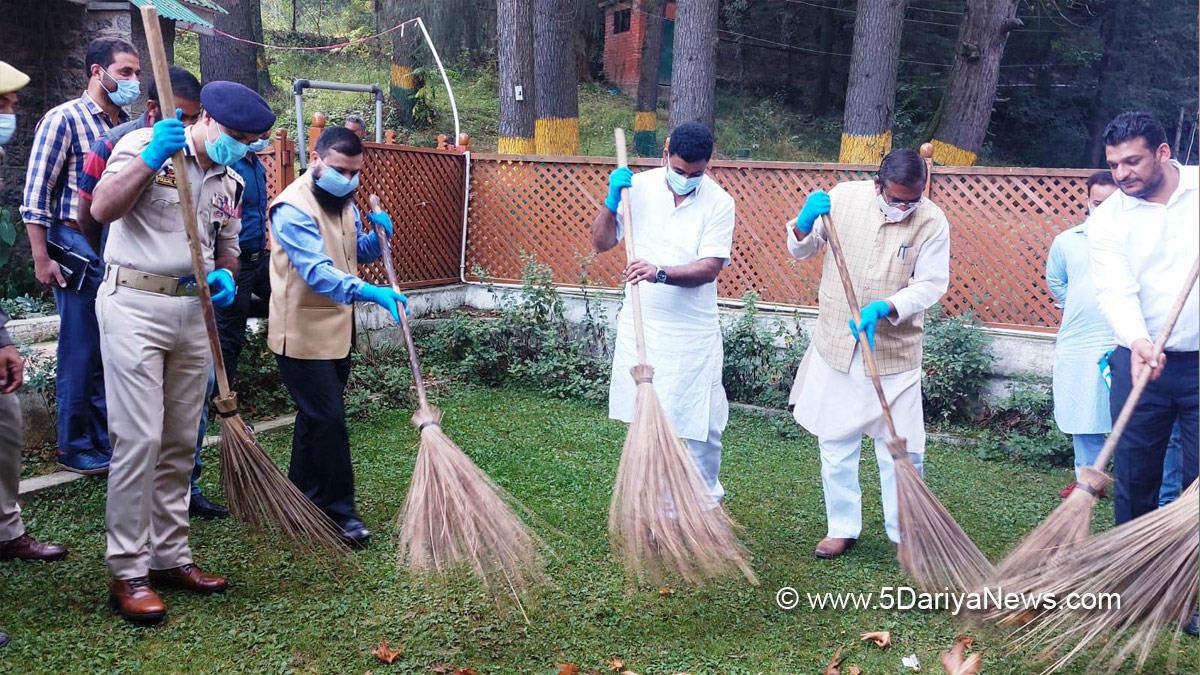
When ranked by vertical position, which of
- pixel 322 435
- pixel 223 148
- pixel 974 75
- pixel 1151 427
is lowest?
pixel 322 435

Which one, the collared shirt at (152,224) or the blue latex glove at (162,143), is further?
the collared shirt at (152,224)

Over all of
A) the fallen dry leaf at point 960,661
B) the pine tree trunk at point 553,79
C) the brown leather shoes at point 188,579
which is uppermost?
the pine tree trunk at point 553,79

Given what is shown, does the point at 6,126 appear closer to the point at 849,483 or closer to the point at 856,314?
the point at 856,314

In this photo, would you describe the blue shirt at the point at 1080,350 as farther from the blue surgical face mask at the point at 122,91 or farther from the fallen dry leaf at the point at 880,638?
the blue surgical face mask at the point at 122,91

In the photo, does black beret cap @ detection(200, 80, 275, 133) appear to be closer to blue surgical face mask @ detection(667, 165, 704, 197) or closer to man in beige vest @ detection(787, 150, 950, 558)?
blue surgical face mask @ detection(667, 165, 704, 197)

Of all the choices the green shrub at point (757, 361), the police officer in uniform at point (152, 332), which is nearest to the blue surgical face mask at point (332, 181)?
the police officer in uniform at point (152, 332)

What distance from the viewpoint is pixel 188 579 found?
138 inches

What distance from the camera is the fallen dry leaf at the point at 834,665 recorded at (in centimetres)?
315

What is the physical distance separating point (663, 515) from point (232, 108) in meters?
2.22

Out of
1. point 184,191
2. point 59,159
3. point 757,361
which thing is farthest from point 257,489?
point 757,361

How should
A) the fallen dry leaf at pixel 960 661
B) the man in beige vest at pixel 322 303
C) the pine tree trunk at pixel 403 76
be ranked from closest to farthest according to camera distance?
the fallen dry leaf at pixel 960 661 < the man in beige vest at pixel 322 303 < the pine tree trunk at pixel 403 76

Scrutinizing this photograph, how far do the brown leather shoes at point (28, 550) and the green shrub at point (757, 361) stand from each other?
4635mm

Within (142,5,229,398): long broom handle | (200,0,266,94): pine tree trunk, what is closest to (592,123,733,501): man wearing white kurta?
(142,5,229,398): long broom handle

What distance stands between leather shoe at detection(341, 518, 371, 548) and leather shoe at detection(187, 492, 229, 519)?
690mm
